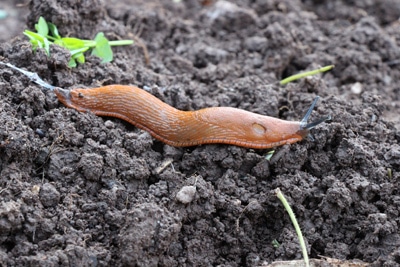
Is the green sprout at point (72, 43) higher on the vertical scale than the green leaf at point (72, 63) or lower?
higher

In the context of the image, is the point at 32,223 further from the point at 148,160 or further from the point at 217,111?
the point at 217,111

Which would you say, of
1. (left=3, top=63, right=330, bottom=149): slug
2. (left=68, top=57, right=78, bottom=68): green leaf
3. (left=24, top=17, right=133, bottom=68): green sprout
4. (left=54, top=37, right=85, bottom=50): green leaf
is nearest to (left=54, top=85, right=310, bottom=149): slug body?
(left=3, top=63, right=330, bottom=149): slug

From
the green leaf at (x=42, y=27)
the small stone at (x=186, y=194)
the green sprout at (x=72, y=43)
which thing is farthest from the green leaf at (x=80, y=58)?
the small stone at (x=186, y=194)

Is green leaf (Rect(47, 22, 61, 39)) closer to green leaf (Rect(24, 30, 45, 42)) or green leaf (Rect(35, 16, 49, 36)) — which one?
green leaf (Rect(35, 16, 49, 36))

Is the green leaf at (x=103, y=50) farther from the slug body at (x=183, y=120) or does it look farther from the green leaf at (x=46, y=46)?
the slug body at (x=183, y=120)

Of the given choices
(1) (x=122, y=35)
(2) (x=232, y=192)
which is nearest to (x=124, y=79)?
(1) (x=122, y=35)

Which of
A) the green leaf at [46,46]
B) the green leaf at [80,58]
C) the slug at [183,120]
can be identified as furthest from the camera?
the green leaf at [80,58]

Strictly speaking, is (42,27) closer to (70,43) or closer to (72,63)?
(70,43)
